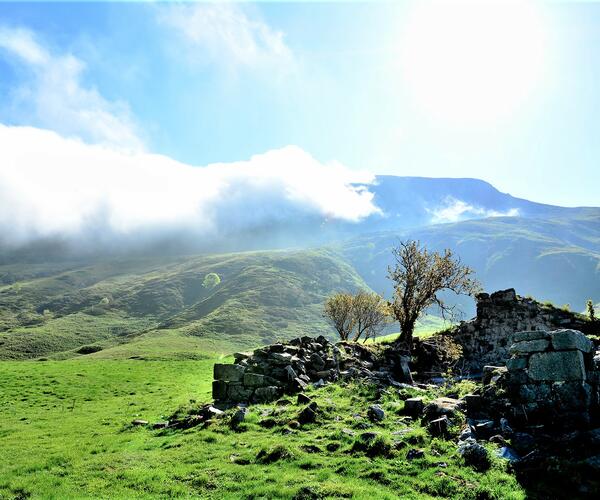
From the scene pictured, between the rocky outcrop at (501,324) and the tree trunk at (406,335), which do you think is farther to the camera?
the tree trunk at (406,335)

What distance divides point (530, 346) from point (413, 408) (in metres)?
6.72

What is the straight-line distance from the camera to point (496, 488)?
13211 millimetres

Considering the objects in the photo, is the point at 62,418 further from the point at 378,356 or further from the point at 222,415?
the point at 378,356

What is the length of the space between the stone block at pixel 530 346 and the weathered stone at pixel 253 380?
17360 millimetres

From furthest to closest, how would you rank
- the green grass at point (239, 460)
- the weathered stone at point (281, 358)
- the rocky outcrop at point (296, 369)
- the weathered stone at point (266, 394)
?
the weathered stone at point (281, 358) → the rocky outcrop at point (296, 369) → the weathered stone at point (266, 394) → the green grass at point (239, 460)

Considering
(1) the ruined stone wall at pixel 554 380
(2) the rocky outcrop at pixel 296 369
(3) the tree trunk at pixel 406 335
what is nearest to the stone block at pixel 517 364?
(1) the ruined stone wall at pixel 554 380

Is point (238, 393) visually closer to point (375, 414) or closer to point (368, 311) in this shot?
point (375, 414)

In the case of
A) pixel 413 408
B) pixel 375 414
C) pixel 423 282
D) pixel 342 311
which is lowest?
pixel 342 311

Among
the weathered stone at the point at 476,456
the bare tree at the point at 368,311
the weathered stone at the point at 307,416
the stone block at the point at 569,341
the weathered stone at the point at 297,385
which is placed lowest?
the bare tree at the point at 368,311

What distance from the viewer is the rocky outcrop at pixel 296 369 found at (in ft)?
96.8

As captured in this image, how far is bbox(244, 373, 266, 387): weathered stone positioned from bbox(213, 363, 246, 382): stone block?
0.49m

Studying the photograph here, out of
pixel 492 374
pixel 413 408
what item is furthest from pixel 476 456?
pixel 492 374

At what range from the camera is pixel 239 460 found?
1761cm

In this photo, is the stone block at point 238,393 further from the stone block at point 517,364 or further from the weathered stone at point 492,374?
the stone block at point 517,364
